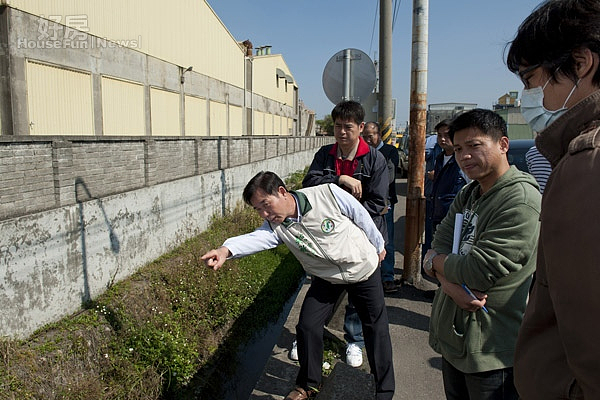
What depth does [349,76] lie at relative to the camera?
5680 mm

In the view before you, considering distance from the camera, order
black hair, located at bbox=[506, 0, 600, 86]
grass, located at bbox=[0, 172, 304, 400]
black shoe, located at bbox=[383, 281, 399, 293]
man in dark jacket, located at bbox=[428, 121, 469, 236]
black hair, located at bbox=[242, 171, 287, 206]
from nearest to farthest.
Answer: black hair, located at bbox=[506, 0, 600, 86] < black hair, located at bbox=[242, 171, 287, 206] < grass, located at bbox=[0, 172, 304, 400] < man in dark jacket, located at bbox=[428, 121, 469, 236] < black shoe, located at bbox=[383, 281, 399, 293]

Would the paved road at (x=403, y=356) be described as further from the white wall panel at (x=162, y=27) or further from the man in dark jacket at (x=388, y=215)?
the white wall panel at (x=162, y=27)

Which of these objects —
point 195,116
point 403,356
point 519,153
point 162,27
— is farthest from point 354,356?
point 195,116

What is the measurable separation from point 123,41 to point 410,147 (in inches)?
→ 456

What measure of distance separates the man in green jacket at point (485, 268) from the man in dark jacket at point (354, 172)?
4.36ft

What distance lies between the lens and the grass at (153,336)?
334cm

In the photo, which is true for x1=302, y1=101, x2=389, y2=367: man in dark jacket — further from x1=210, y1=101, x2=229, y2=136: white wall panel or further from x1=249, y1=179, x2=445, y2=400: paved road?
x1=210, y1=101, x2=229, y2=136: white wall panel

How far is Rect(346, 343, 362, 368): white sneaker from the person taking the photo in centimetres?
354

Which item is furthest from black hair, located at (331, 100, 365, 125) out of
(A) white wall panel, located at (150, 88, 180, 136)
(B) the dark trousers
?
(A) white wall panel, located at (150, 88, 180, 136)

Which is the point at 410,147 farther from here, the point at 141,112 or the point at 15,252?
the point at 141,112

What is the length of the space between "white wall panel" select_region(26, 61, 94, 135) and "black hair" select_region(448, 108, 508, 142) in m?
9.78

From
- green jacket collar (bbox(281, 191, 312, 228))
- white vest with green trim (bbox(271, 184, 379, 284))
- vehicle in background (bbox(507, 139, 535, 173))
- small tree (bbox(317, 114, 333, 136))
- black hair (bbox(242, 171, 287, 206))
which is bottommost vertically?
white vest with green trim (bbox(271, 184, 379, 284))

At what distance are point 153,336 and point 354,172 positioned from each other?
2469mm

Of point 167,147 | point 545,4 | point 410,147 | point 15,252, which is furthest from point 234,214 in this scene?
point 545,4
